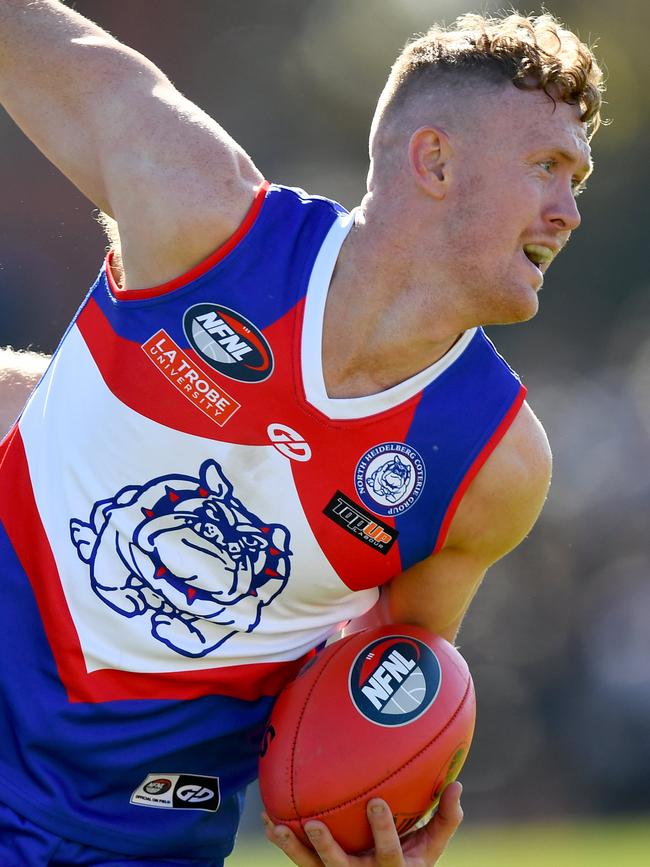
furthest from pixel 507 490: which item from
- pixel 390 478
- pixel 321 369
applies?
pixel 321 369

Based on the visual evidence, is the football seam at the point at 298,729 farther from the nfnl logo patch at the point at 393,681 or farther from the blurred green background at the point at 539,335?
the blurred green background at the point at 539,335

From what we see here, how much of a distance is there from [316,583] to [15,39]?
1.53m

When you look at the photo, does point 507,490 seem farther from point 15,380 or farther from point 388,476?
point 15,380

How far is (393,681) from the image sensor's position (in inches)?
113

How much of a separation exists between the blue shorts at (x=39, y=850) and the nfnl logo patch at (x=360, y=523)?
1008 millimetres

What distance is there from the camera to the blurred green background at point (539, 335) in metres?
8.91

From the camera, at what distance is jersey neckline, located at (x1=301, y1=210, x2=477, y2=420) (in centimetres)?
284

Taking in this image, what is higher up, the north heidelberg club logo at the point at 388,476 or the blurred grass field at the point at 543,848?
the north heidelberg club logo at the point at 388,476

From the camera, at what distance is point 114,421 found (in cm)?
288

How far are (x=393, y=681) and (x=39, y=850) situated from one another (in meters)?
0.95

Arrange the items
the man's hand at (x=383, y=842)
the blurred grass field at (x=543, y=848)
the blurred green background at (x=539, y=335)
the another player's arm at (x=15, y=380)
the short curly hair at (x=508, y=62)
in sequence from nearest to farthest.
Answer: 1. the man's hand at (x=383, y=842)
2. the short curly hair at (x=508, y=62)
3. the another player's arm at (x=15, y=380)
4. the blurred grass field at (x=543, y=848)
5. the blurred green background at (x=539, y=335)

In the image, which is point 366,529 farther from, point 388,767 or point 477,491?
point 388,767

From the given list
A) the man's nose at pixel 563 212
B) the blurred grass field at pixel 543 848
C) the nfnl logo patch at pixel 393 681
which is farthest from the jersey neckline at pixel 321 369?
the blurred grass field at pixel 543 848

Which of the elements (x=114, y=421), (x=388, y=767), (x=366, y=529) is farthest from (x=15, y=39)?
(x=388, y=767)
